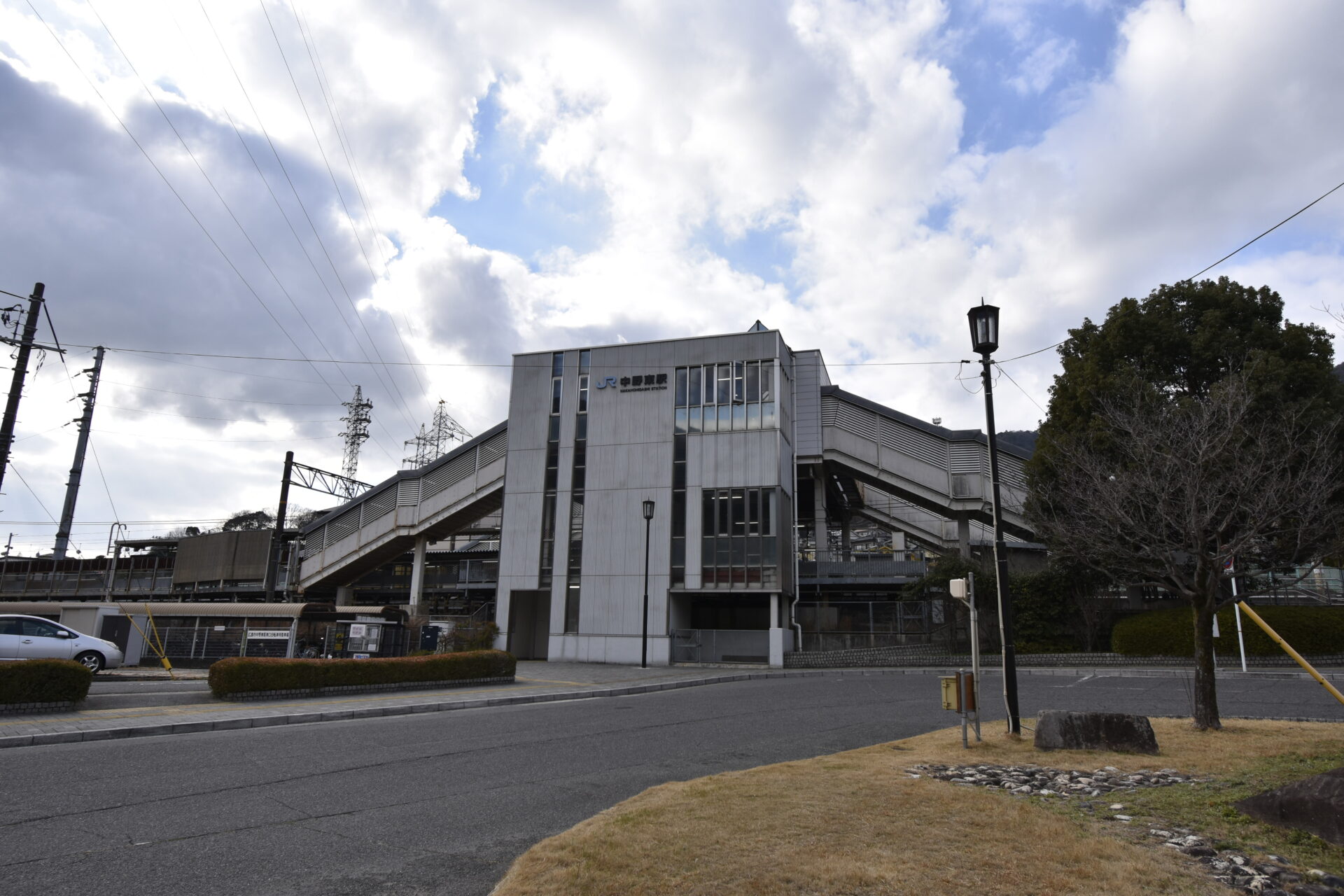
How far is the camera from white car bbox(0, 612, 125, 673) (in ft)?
54.1

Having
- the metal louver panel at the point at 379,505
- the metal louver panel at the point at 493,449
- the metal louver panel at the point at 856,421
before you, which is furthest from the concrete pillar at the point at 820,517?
the metal louver panel at the point at 379,505

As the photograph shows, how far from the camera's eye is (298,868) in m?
5.45

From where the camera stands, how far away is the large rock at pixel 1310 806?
206 inches

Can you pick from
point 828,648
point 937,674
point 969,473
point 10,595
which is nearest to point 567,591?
point 828,648

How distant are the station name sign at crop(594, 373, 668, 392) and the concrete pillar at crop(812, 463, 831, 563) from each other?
8.81 m

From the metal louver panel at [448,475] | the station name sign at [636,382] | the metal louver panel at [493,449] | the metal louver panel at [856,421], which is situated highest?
A: the station name sign at [636,382]

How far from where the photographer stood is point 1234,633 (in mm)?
26828

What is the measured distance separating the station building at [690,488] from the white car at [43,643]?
17.6 metres

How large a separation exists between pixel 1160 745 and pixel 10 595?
67194 mm

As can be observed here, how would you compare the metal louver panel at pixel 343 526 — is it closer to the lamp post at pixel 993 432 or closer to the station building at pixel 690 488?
the station building at pixel 690 488

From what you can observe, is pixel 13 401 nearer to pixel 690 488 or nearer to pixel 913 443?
pixel 690 488

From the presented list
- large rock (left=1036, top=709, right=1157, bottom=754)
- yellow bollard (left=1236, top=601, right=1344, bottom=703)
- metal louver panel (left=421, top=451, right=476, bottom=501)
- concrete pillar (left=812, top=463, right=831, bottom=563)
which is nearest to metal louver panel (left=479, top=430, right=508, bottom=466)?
metal louver panel (left=421, top=451, right=476, bottom=501)

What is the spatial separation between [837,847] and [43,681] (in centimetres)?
1413

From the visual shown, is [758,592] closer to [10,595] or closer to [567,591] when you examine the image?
[567,591]
